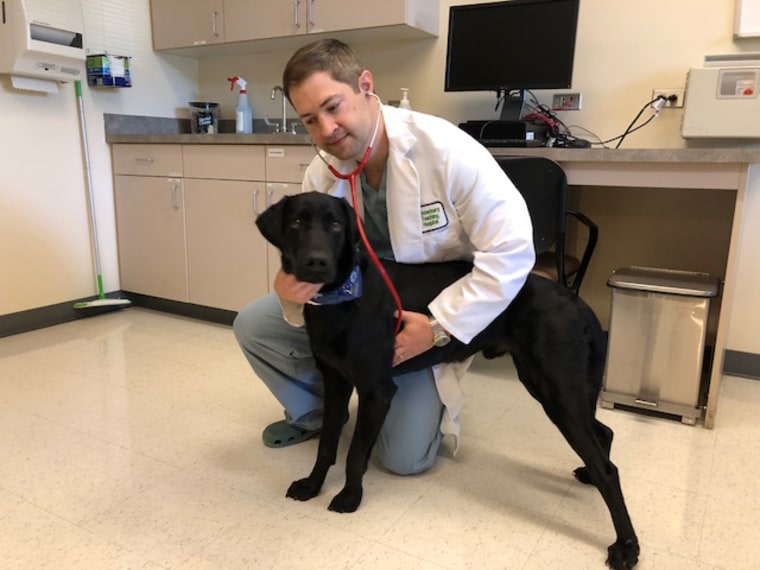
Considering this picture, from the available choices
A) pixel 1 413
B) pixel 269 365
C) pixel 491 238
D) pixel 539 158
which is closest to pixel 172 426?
pixel 269 365

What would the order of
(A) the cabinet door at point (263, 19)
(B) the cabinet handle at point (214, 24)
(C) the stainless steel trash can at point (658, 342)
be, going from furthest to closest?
(B) the cabinet handle at point (214, 24), (A) the cabinet door at point (263, 19), (C) the stainless steel trash can at point (658, 342)

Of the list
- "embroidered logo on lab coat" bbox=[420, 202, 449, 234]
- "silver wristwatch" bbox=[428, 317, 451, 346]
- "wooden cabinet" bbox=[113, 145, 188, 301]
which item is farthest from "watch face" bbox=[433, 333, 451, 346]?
"wooden cabinet" bbox=[113, 145, 188, 301]

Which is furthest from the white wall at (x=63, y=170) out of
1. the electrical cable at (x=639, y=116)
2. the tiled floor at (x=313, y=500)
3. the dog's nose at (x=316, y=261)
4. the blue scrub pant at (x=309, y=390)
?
the electrical cable at (x=639, y=116)

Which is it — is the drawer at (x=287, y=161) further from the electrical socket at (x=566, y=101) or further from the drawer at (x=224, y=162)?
the electrical socket at (x=566, y=101)

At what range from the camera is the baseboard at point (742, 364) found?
2.37 metres

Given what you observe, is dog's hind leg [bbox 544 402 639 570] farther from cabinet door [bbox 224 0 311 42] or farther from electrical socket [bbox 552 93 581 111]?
cabinet door [bbox 224 0 311 42]

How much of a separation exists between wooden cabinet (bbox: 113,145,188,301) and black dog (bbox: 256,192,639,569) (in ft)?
6.26

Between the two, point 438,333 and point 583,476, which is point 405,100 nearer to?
point 438,333

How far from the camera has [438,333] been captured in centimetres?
133

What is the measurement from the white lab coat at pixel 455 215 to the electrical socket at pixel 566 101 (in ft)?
4.58

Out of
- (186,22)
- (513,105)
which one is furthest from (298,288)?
(186,22)

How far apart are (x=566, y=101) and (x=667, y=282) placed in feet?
3.39

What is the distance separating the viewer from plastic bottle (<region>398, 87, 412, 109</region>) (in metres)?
2.69

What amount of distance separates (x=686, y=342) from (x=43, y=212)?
2.90 m
